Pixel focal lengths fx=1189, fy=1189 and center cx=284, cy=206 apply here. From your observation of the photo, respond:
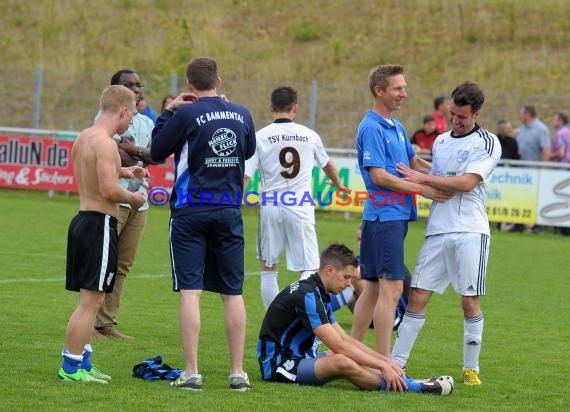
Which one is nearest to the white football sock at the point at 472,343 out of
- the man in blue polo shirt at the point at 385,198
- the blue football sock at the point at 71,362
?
the man in blue polo shirt at the point at 385,198

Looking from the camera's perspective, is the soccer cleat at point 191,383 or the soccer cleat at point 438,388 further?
the soccer cleat at point 438,388

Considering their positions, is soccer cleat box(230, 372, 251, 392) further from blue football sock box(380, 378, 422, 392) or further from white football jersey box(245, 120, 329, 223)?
white football jersey box(245, 120, 329, 223)

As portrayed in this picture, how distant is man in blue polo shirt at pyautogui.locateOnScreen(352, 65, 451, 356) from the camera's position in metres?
8.54

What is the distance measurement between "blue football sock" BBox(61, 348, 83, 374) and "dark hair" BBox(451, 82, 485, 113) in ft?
10.5

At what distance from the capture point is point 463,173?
855 cm

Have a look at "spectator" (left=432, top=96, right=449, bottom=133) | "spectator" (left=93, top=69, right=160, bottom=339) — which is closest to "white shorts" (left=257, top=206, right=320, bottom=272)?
"spectator" (left=93, top=69, right=160, bottom=339)

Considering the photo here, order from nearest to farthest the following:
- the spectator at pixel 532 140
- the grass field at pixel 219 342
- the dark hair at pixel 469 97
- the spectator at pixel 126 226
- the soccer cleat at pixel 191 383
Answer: the grass field at pixel 219 342, the soccer cleat at pixel 191 383, the dark hair at pixel 469 97, the spectator at pixel 126 226, the spectator at pixel 532 140

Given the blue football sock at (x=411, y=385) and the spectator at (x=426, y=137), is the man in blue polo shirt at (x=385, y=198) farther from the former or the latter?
the spectator at (x=426, y=137)

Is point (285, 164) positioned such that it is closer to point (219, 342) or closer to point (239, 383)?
point (219, 342)

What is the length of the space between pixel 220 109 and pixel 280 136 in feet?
8.94

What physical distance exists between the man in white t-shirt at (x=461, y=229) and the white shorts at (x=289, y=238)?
212 cm

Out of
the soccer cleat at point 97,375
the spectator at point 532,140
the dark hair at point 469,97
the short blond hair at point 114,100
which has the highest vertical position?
the spectator at point 532,140

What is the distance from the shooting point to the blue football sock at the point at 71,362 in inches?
314

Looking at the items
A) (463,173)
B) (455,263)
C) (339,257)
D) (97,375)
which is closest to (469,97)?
(463,173)
